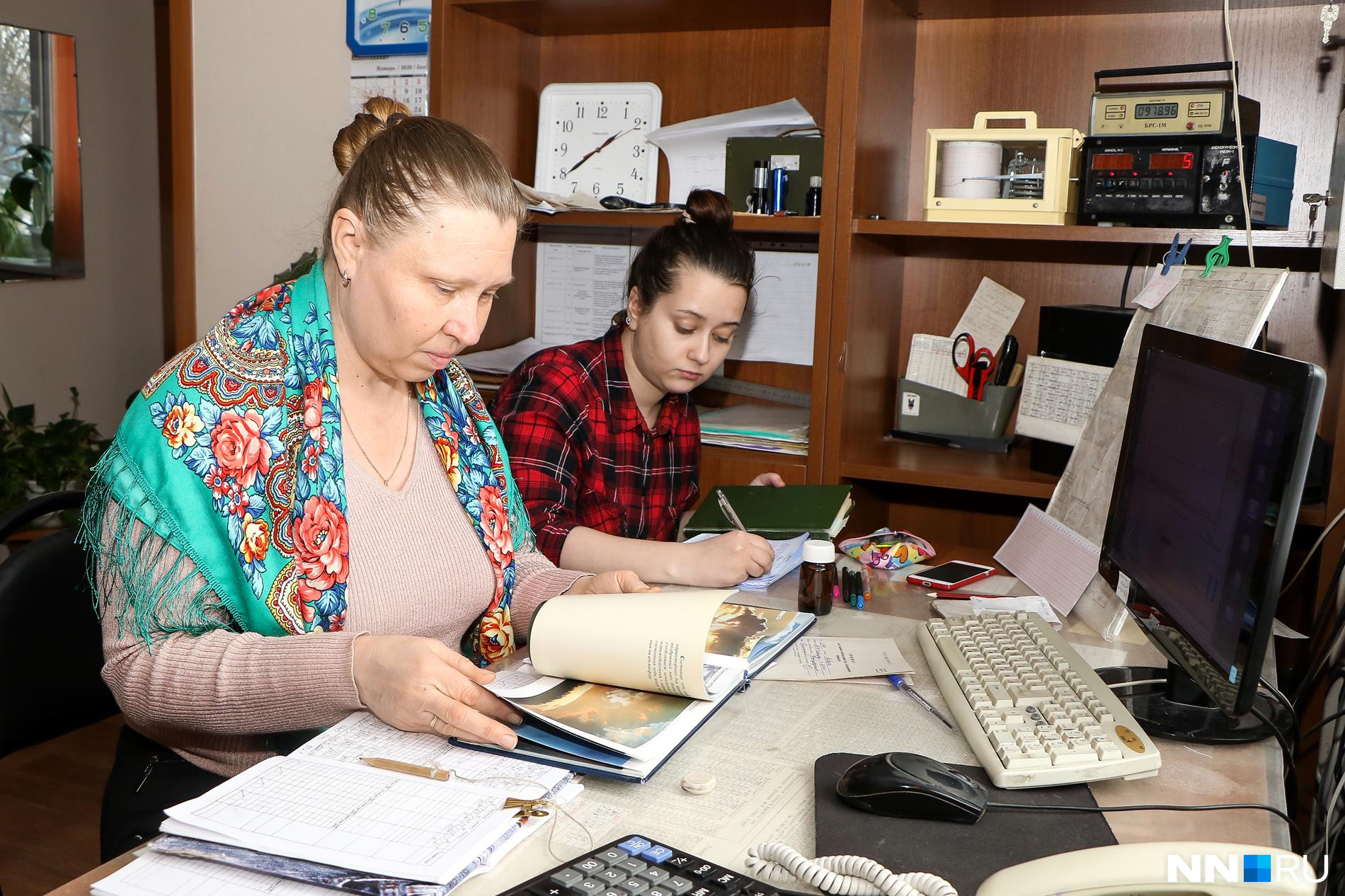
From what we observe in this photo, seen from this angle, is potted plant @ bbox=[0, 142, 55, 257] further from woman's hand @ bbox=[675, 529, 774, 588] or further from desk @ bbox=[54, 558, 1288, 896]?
desk @ bbox=[54, 558, 1288, 896]

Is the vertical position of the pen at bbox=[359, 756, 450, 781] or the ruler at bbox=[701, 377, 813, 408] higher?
the ruler at bbox=[701, 377, 813, 408]

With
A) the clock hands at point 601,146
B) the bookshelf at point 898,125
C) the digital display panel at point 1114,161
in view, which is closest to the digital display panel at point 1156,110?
the digital display panel at point 1114,161

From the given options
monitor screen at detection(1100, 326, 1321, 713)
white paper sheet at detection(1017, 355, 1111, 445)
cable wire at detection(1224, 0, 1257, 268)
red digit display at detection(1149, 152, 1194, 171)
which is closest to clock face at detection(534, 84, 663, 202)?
white paper sheet at detection(1017, 355, 1111, 445)

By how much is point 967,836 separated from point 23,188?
3.75m

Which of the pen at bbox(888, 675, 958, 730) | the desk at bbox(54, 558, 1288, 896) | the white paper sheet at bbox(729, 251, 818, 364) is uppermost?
the white paper sheet at bbox(729, 251, 818, 364)

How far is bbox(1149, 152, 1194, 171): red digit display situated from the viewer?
1806mm

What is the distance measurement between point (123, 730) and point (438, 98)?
1401mm

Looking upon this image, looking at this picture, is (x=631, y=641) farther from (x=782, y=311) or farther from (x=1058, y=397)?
(x=782, y=311)

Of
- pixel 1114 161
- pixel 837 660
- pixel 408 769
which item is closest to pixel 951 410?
pixel 1114 161

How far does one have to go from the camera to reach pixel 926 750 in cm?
103

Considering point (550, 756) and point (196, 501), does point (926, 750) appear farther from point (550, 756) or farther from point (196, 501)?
point (196, 501)

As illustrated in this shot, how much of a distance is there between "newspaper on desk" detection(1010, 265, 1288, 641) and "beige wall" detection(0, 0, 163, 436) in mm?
3377

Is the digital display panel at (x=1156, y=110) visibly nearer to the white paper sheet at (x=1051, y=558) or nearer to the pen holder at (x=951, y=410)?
the pen holder at (x=951, y=410)

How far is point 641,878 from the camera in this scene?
0.75 meters
